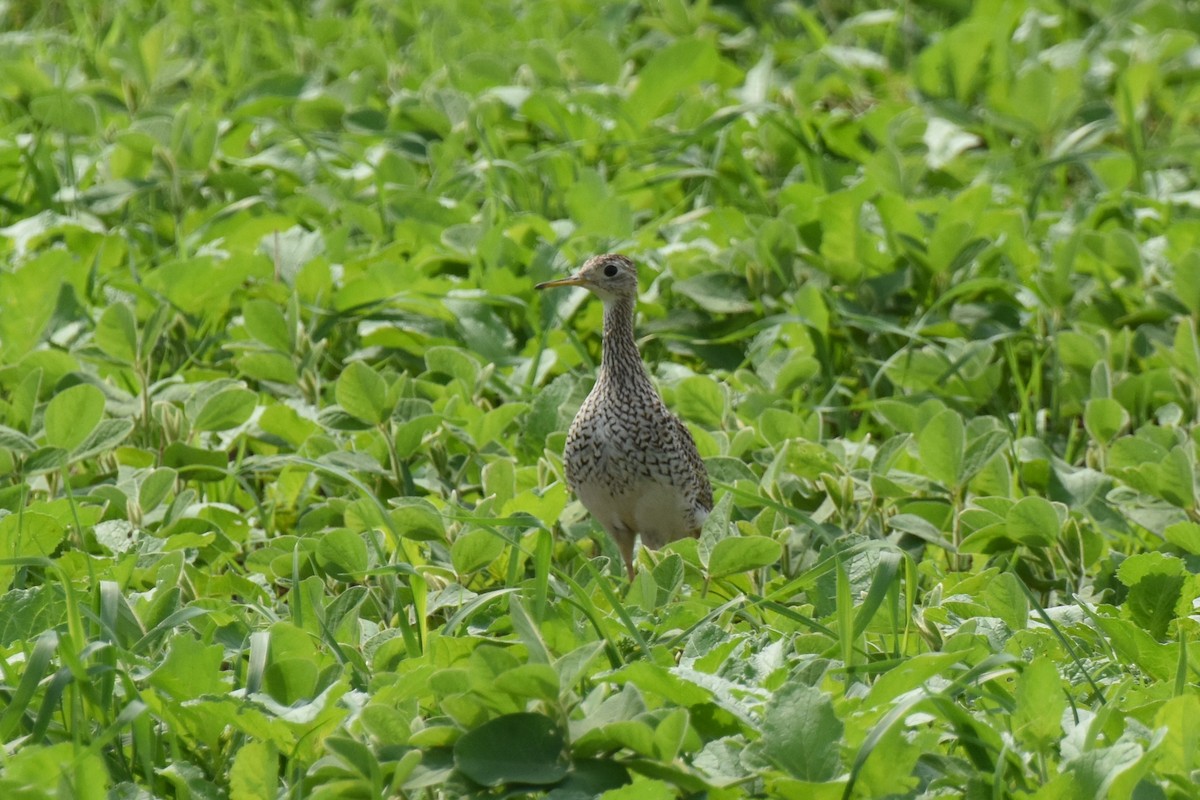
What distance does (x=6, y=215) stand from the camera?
25.3 feet

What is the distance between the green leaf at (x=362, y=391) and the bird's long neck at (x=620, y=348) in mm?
714

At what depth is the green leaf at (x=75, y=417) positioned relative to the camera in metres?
5.06

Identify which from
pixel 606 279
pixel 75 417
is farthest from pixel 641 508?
pixel 75 417

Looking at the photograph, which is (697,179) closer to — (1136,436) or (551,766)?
(1136,436)

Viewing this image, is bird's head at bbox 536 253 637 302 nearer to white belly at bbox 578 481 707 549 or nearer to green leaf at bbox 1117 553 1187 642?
white belly at bbox 578 481 707 549

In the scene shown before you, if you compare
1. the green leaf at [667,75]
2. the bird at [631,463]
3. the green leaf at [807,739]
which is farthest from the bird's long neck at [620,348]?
the green leaf at [667,75]

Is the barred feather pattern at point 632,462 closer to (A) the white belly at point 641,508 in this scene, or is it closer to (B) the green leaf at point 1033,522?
(A) the white belly at point 641,508

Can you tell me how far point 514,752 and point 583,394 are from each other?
9.05ft

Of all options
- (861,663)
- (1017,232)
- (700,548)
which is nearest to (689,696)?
(861,663)

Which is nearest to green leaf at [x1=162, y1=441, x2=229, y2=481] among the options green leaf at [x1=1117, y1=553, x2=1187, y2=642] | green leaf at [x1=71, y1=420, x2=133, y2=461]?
green leaf at [x1=71, y1=420, x2=133, y2=461]

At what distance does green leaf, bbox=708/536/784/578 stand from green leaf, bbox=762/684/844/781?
1107 mm

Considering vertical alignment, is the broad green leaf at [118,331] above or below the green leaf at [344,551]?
above

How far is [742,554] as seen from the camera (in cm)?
459

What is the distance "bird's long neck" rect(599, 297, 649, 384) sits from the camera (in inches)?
216
